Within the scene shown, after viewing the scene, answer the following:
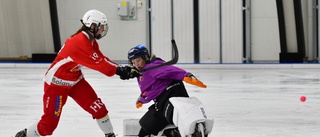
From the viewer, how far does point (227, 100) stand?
764cm

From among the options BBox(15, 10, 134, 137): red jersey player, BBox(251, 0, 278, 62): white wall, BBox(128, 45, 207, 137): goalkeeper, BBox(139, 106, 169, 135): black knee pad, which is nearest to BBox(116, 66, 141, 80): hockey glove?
BBox(15, 10, 134, 137): red jersey player

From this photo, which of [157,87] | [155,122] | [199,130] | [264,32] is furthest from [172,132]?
[264,32]

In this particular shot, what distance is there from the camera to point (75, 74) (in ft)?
14.7

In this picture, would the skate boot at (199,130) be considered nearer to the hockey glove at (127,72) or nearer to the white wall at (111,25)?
the hockey glove at (127,72)

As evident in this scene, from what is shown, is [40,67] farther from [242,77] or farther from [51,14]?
[242,77]

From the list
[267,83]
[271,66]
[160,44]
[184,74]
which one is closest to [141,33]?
[160,44]

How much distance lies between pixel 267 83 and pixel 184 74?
5.92 meters

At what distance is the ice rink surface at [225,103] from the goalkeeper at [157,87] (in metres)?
0.77

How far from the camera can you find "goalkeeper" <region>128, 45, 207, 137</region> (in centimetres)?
427

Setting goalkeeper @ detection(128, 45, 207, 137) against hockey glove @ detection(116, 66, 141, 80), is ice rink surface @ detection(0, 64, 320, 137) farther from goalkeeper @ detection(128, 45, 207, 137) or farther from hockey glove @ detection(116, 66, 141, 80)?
hockey glove @ detection(116, 66, 141, 80)

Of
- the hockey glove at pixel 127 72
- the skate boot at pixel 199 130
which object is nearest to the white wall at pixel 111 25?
the hockey glove at pixel 127 72

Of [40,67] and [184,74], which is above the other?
[184,74]

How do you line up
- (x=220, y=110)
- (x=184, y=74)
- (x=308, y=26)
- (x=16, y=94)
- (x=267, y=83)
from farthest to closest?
(x=308, y=26)
(x=267, y=83)
(x=16, y=94)
(x=220, y=110)
(x=184, y=74)

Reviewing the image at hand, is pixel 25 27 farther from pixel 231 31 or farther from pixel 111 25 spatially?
pixel 231 31
